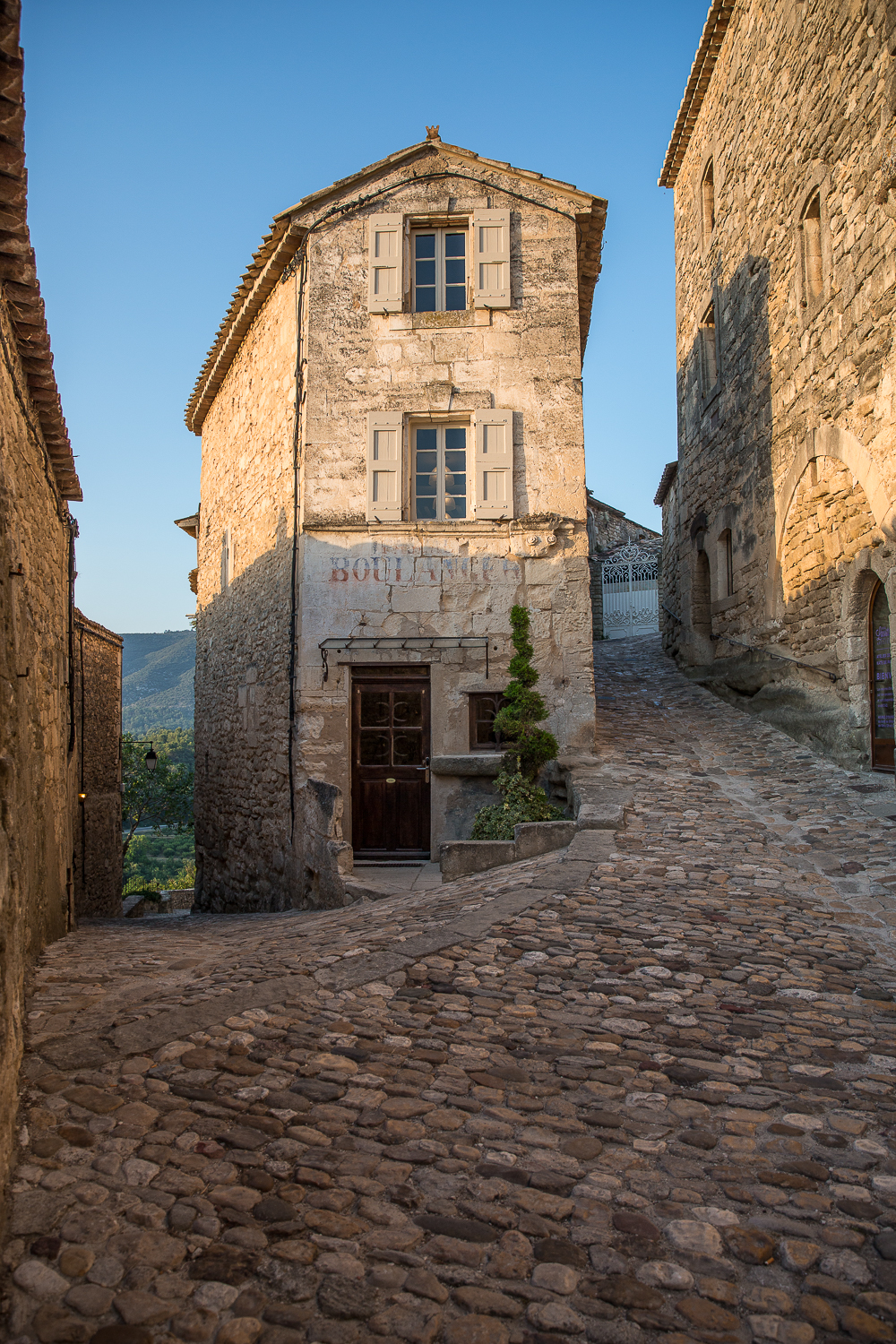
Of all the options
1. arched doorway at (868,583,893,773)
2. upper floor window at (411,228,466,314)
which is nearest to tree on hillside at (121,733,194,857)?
upper floor window at (411,228,466,314)

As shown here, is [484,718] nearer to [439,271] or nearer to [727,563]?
[439,271]

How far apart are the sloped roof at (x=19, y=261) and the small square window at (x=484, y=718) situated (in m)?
4.86

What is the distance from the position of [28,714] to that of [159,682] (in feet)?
296

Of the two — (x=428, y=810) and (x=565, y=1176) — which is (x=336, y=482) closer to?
(x=428, y=810)

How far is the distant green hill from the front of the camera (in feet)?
264

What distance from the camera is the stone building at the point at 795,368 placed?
827 cm

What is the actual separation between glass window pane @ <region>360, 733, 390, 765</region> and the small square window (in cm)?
99

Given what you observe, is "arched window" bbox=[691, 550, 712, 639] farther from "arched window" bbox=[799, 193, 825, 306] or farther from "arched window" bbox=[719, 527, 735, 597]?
"arched window" bbox=[799, 193, 825, 306]

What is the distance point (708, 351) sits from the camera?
571 inches

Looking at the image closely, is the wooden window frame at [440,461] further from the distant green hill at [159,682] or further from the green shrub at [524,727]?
the distant green hill at [159,682]

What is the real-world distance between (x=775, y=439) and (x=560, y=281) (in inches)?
135

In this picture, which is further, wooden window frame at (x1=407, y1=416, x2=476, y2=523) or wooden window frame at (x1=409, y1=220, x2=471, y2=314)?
wooden window frame at (x1=409, y1=220, x2=471, y2=314)

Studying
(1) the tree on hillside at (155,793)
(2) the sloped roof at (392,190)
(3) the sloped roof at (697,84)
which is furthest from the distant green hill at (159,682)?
(2) the sloped roof at (392,190)

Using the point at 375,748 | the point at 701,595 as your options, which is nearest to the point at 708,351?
the point at 701,595
